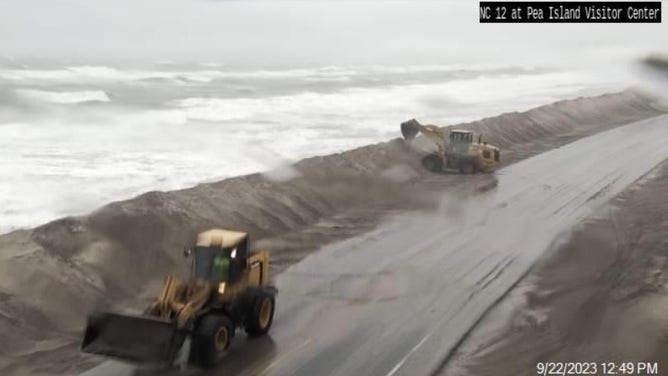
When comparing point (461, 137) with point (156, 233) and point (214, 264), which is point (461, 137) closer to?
point (156, 233)

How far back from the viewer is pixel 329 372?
1345 centimetres

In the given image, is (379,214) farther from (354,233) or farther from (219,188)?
(219,188)

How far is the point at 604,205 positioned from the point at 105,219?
19.7 m

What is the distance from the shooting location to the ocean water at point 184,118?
30594mm

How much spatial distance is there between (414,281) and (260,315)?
583cm

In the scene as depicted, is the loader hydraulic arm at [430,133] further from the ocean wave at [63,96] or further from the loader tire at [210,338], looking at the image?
the ocean wave at [63,96]

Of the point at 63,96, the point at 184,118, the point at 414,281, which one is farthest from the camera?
the point at 63,96

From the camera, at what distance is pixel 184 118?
183 ft

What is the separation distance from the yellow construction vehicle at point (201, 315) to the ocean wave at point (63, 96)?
162ft

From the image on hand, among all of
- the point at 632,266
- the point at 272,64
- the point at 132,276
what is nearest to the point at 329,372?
the point at 132,276

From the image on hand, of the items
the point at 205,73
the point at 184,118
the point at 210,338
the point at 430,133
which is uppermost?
the point at 205,73

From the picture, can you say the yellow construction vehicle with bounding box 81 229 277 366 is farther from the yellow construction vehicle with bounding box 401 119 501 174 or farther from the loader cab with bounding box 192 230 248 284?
the yellow construction vehicle with bounding box 401 119 501 174

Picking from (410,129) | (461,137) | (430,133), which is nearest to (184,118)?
(410,129)

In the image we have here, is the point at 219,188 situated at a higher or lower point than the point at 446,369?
higher
